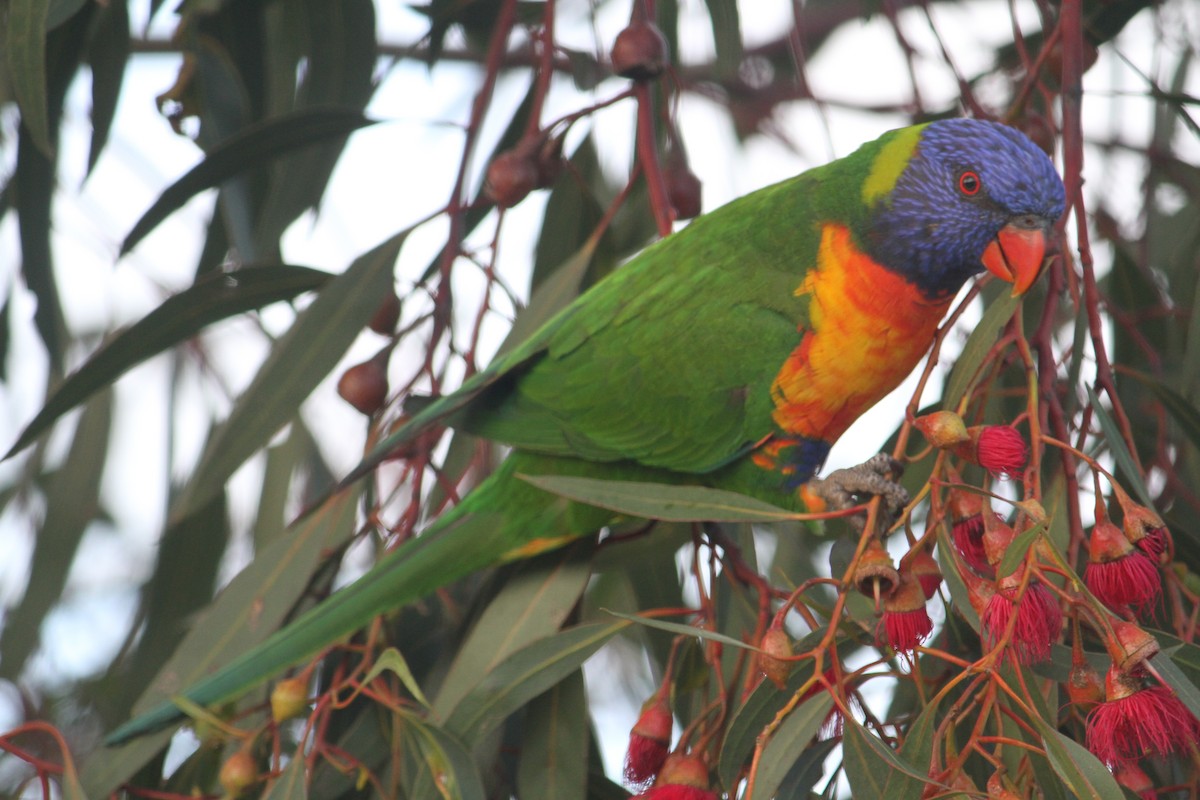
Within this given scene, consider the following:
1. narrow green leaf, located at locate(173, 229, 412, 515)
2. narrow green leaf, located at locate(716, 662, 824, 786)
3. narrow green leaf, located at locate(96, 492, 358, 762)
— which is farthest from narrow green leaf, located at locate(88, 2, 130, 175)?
narrow green leaf, located at locate(716, 662, 824, 786)

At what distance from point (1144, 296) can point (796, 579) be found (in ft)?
2.32

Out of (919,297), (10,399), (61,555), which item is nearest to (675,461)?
(919,297)

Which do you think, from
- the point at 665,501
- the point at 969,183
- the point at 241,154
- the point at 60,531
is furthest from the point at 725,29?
the point at 60,531

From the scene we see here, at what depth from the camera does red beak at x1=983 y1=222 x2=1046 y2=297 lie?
131 cm

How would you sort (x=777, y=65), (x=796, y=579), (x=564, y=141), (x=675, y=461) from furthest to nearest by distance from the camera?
(x=777, y=65) < (x=796, y=579) < (x=564, y=141) < (x=675, y=461)

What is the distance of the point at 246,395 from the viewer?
1583 mm

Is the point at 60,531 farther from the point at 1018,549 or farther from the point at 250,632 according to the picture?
the point at 1018,549

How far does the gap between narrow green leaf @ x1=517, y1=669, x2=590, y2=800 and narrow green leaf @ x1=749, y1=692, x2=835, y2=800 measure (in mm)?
347

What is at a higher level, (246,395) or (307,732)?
(246,395)

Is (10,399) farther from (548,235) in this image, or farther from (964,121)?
(964,121)

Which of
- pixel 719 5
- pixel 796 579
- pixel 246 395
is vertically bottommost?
pixel 796 579

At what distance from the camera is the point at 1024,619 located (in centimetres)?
99

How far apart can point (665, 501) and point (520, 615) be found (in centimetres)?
38

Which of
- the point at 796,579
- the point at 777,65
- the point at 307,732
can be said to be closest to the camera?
the point at 307,732
